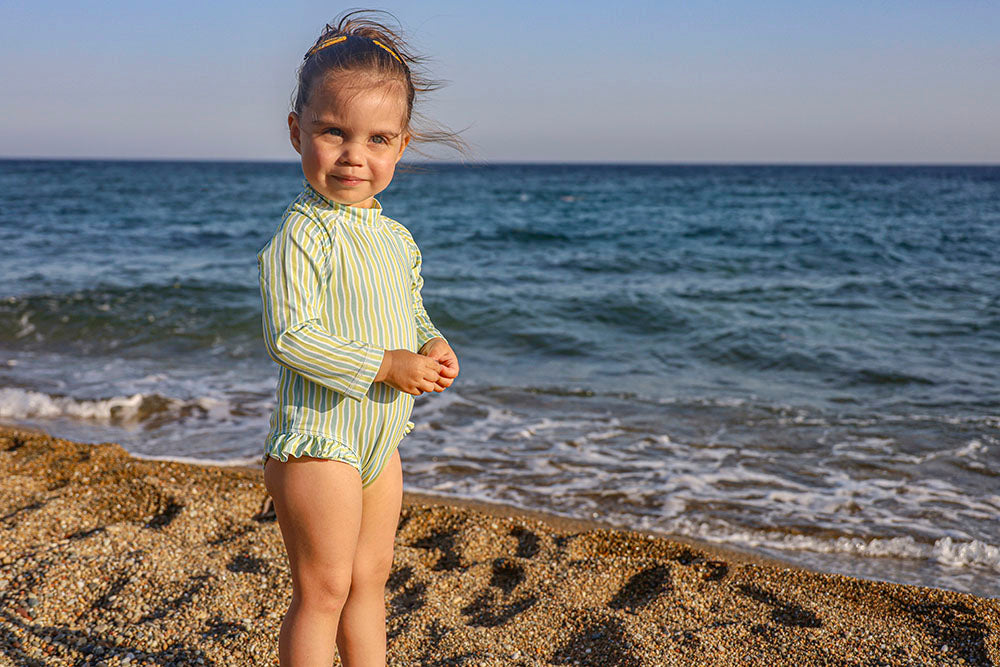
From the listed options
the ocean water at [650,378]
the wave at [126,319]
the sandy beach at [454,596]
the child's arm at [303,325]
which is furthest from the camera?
the wave at [126,319]

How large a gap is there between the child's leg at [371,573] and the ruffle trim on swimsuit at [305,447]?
0.22 metres

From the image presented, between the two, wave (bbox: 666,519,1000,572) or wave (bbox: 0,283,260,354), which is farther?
wave (bbox: 0,283,260,354)

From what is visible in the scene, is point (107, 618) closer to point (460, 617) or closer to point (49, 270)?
point (460, 617)

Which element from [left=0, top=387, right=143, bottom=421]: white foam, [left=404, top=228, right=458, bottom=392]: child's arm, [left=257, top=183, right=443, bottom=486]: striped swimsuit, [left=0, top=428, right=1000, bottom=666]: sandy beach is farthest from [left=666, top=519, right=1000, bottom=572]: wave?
[left=0, top=387, right=143, bottom=421]: white foam

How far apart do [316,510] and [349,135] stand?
89cm

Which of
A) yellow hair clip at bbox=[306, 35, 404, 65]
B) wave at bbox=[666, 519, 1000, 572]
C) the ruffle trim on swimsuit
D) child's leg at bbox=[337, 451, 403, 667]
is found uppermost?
yellow hair clip at bbox=[306, 35, 404, 65]

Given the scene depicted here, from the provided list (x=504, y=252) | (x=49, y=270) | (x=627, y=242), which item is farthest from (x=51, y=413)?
(x=627, y=242)

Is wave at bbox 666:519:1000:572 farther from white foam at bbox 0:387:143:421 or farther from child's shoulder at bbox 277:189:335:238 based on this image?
white foam at bbox 0:387:143:421

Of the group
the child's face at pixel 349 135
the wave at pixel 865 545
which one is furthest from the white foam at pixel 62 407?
the child's face at pixel 349 135

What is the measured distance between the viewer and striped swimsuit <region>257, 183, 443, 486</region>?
176cm

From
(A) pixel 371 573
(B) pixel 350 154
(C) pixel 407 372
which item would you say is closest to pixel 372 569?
(A) pixel 371 573

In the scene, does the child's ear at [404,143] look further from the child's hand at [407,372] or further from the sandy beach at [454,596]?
the sandy beach at [454,596]

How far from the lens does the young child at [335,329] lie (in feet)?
5.82

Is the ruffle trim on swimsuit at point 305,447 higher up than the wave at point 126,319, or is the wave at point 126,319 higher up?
the ruffle trim on swimsuit at point 305,447
